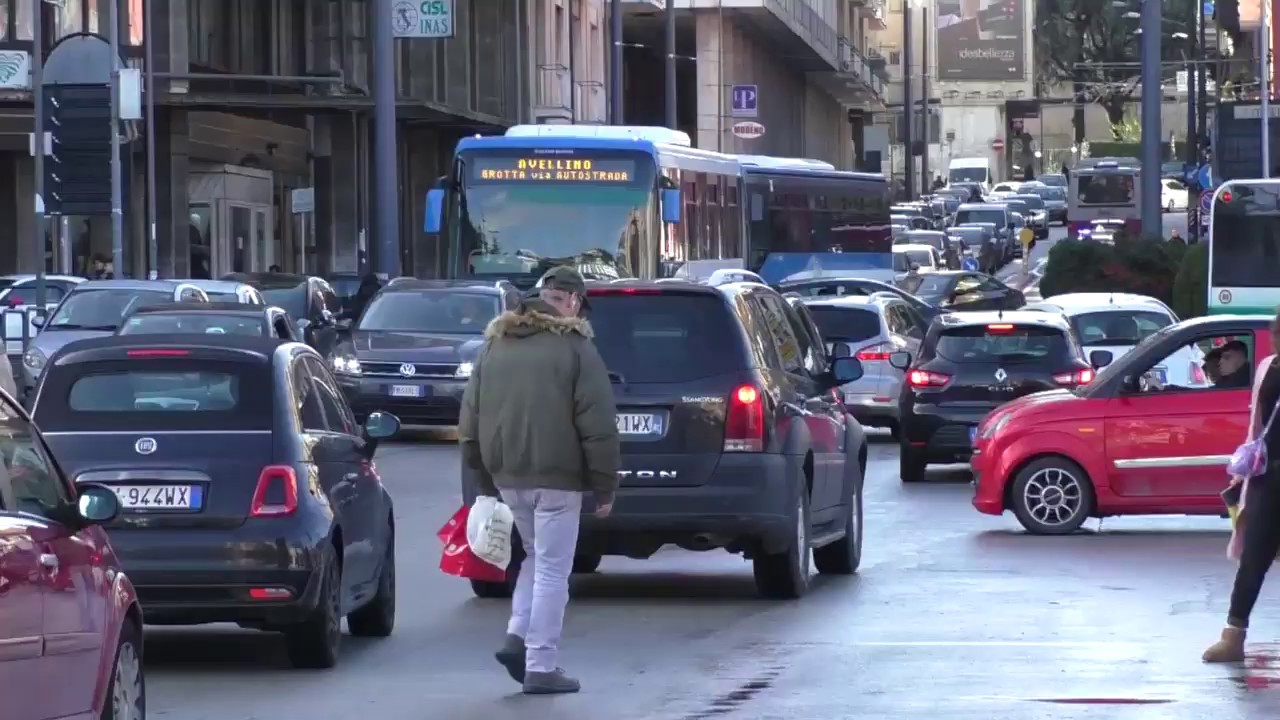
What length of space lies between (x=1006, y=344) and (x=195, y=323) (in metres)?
7.21

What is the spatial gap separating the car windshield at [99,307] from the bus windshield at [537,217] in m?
4.82

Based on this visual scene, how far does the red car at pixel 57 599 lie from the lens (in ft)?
22.7

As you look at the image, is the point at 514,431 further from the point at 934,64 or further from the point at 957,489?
the point at 934,64

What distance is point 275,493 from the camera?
34.9 feet

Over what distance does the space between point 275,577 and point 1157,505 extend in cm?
845

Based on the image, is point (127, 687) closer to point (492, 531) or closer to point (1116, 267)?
point (492, 531)

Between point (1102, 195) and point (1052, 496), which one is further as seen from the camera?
point (1102, 195)

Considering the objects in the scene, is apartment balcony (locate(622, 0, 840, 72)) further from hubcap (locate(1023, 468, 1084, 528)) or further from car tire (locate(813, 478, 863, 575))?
car tire (locate(813, 478, 863, 575))

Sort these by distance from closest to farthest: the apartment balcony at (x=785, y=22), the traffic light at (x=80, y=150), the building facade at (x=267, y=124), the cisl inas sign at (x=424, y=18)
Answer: the traffic light at (x=80, y=150) < the cisl inas sign at (x=424, y=18) < the building facade at (x=267, y=124) < the apartment balcony at (x=785, y=22)

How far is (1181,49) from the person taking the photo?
12125 centimetres

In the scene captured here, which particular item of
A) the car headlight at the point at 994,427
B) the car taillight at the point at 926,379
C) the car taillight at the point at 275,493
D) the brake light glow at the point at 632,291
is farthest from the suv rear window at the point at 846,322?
the car taillight at the point at 275,493

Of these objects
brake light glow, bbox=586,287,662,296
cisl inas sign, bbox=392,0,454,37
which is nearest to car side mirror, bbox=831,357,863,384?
brake light glow, bbox=586,287,662,296

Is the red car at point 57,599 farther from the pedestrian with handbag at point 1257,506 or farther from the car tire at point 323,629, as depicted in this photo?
the pedestrian with handbag at point 1257,506

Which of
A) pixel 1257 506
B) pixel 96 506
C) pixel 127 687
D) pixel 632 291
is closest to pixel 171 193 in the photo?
pixel 632 291
